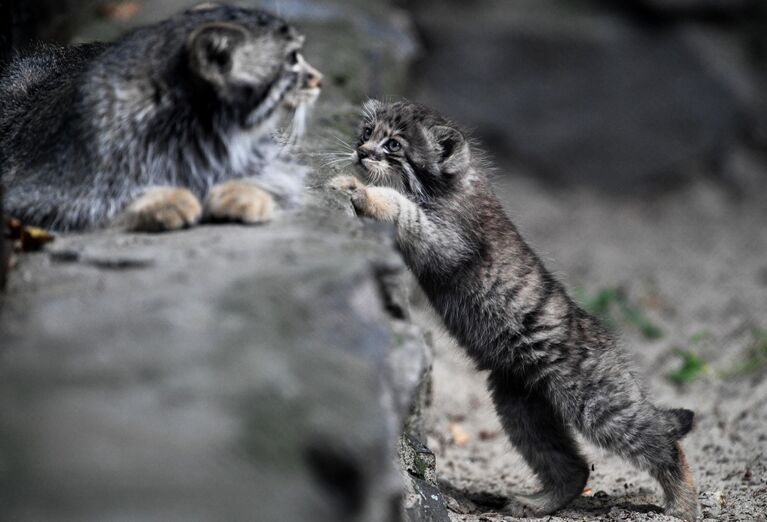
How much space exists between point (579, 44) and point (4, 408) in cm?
1022

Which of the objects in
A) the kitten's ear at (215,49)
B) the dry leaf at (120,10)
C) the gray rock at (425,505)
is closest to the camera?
the kitten's ear at (215,49)

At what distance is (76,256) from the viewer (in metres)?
3.49

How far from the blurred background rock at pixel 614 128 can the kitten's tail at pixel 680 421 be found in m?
1.84

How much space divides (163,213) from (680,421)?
316cm

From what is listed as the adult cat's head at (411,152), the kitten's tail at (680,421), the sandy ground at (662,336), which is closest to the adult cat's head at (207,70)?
the adult cat's head at (411,152)

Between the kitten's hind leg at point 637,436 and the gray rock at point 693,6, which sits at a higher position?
the kitten's hind leg at point 637,436

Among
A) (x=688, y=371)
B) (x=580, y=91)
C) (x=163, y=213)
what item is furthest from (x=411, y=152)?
(x=580, y=91)

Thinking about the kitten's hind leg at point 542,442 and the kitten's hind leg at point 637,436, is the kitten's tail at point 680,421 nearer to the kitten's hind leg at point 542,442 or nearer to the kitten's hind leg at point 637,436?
the kitten's hind leg at point 637,436

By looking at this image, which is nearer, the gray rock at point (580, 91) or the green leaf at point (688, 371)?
the green leaf at point (688, 371)

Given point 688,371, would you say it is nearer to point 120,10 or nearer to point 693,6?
point 120,10

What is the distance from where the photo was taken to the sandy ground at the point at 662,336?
5.39 meters

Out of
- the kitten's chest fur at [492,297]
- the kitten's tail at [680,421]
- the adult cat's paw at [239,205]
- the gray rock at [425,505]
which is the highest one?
the adult cat's paw at [239,205]

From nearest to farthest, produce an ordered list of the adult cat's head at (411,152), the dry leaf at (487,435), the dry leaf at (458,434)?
1. the adult cat's head at (411,152)
2. the dry leaf at (458,434)
3. the dry leaf at (487,435)

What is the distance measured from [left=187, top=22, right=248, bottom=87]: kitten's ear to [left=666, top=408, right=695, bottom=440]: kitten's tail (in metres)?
3.13
